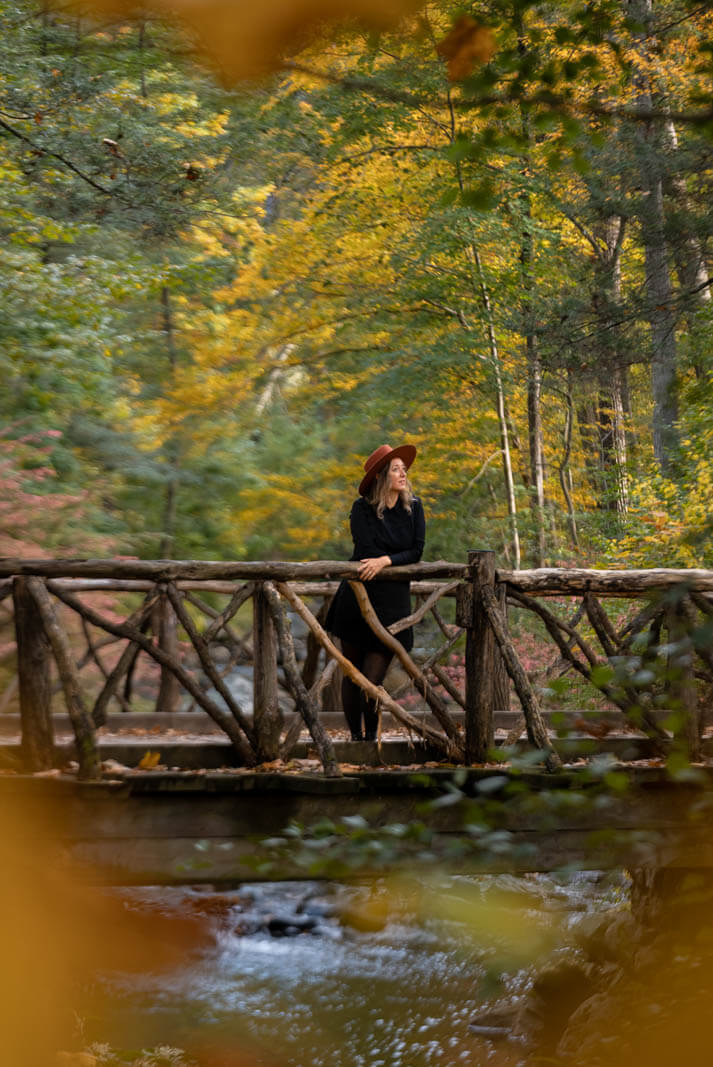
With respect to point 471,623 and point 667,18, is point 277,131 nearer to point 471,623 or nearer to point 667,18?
point 667,18

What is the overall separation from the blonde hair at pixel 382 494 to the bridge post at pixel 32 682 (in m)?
1.98

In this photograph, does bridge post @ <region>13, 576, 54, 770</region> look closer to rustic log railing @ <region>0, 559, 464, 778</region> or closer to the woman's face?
rustic log railing @ <region>0, 559, 464, 778</region>

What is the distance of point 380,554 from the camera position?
19.0 ft

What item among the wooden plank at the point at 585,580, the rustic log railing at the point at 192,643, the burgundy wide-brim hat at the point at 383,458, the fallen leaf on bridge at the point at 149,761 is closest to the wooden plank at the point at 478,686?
the rustic log railing at the point at 192,643

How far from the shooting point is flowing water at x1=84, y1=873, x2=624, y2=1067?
4387 mm

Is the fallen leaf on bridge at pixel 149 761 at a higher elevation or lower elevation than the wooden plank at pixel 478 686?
lower

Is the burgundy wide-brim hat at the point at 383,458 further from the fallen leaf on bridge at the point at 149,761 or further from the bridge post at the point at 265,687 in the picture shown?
the fallen leaf on bridge at the point at 149,761

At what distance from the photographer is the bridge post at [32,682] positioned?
5.12 meters

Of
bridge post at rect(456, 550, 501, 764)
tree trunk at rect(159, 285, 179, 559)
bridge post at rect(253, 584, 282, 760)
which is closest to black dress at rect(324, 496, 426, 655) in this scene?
bridge post at rect(456, 550, 501, 764)

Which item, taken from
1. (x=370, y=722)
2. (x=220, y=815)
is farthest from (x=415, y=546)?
(x=220, y=815)

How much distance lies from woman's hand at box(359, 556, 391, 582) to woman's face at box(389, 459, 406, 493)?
21.0 inches

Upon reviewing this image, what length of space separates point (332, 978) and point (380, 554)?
228cm

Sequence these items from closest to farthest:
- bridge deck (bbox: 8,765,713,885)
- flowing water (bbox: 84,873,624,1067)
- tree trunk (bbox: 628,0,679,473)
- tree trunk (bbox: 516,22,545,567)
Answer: flowing water (bbox: 84,873,624,1067), bridge deck (bbox: 8,765,713,885), tree trunk (bbox: 628,0,679,473), tree trunk (bbox: 516,22,545,567)

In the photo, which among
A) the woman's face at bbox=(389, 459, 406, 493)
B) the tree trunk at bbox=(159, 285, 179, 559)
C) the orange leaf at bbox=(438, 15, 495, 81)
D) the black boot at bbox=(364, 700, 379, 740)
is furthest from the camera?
the tree trunk at bbox=(159, 285, 179, 559)
